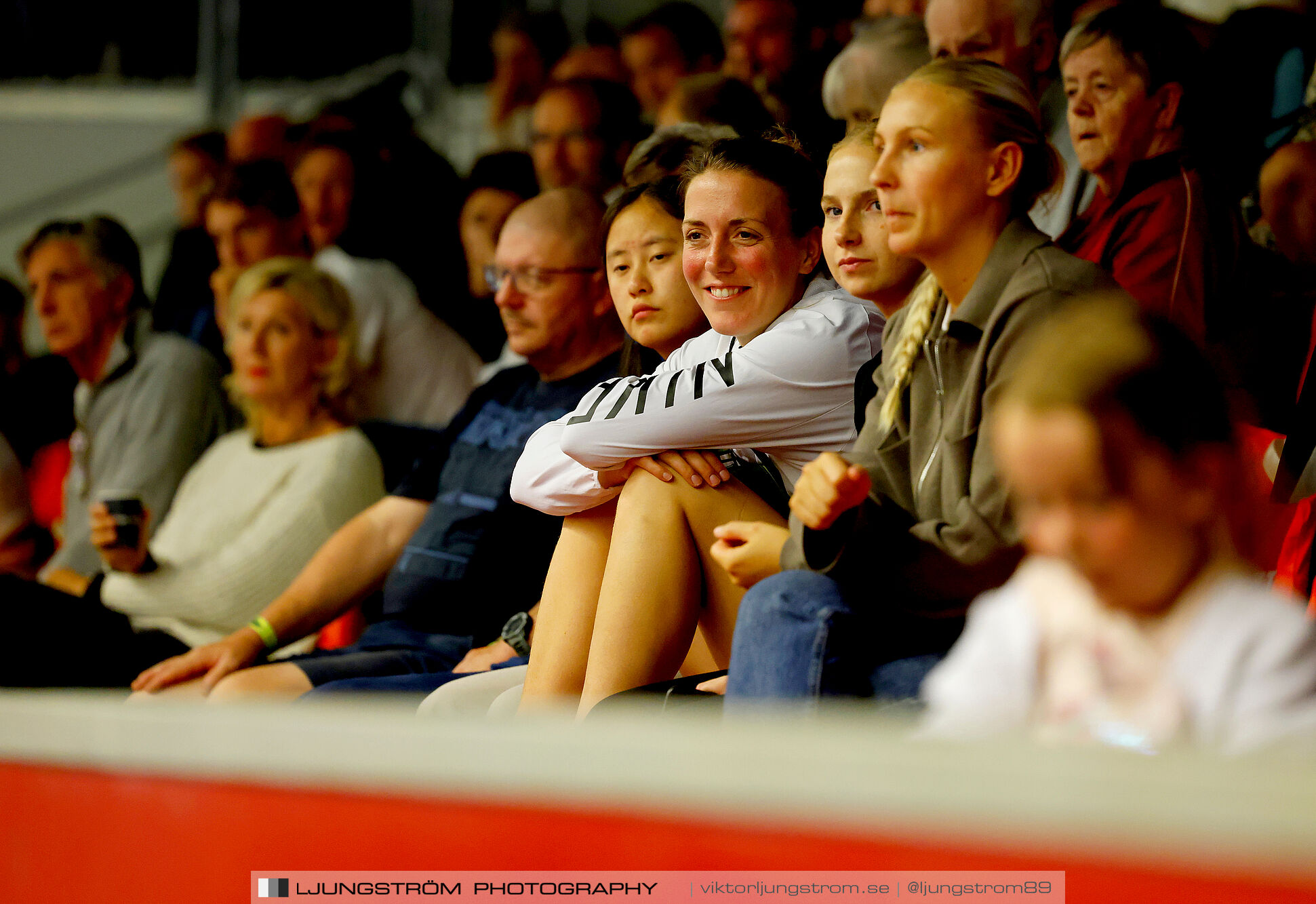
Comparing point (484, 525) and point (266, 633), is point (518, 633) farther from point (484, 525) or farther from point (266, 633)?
point (266, 633)

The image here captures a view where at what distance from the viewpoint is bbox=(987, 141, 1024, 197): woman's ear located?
135cm

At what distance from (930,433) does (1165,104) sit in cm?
84

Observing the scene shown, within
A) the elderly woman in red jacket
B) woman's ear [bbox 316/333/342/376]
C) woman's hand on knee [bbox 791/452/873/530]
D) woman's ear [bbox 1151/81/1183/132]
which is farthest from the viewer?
woman's ear [bbox 316/333/342/376]

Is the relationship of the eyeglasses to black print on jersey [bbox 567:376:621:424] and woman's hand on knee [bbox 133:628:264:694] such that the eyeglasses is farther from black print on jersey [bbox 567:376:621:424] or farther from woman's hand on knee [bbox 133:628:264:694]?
woman's hand on knee [bbox 133:628:264:694]

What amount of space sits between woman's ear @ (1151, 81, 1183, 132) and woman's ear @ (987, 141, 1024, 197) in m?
0.68

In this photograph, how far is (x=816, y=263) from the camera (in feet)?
5.56

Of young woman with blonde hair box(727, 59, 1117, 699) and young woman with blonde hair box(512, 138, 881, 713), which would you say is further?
young woman with blonde hair box(512, 138, 881, 713)

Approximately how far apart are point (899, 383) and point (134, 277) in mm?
2389

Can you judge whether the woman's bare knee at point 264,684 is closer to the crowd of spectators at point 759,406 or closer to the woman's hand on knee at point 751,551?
the crowd of spectators at point 759,406

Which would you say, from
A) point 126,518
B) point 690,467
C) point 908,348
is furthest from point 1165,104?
point 126,518

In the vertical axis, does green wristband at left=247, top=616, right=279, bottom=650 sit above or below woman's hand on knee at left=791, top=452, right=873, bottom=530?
below

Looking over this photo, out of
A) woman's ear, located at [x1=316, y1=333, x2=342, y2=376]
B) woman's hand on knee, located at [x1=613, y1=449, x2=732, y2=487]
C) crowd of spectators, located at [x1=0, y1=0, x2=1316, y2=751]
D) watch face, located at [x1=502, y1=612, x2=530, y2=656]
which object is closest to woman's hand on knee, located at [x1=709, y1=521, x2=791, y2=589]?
crowd of spectators, located at [x1=0, y1=0, x2=1316, y2=751]

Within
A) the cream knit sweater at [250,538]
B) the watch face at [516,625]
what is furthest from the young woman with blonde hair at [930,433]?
the cream knit sweater at [250,538]

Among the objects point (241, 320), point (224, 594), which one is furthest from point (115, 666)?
point (241, 320)
